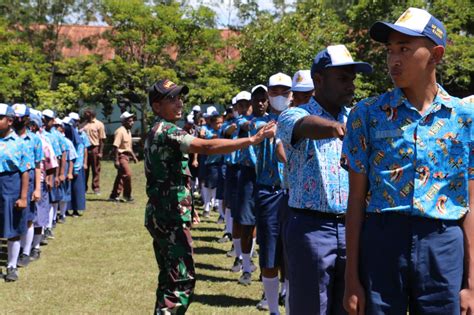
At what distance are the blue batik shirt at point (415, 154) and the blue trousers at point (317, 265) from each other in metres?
1.02

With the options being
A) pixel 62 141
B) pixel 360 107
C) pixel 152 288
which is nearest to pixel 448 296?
pixel 360 107

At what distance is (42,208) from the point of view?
35.7 feet

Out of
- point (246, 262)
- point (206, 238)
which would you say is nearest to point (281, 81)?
point (246, 262)

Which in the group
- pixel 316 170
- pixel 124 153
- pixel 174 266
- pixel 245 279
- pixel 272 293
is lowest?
pixel 245 279

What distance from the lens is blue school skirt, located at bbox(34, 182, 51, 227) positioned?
10578mm

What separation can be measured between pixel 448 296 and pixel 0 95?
1179 inches

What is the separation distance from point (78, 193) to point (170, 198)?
32.1 ft

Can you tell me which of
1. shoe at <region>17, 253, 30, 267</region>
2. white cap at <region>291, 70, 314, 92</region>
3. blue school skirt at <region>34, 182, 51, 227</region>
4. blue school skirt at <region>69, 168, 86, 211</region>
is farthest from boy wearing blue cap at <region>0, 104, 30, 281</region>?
blue school skirt at <region>69, 168, 86, 211</region>

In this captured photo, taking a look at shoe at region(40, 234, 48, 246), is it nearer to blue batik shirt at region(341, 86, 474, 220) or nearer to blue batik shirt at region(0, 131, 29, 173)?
blue batik shirt at region(0, 131, 29, 173)

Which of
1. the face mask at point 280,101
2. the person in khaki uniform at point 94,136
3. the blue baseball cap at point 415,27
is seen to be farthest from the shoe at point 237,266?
the person in khaki uniform at point 94,136

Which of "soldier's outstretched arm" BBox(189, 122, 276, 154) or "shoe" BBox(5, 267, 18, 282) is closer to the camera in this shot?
"soldier's outstretched arm" BBox(189, 122, 276, 154)

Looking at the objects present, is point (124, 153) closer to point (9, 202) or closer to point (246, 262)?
point (9, 202)

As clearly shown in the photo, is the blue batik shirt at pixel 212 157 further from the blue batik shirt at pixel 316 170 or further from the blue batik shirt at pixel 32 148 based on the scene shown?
the blue batik shirt at pixel 316 170

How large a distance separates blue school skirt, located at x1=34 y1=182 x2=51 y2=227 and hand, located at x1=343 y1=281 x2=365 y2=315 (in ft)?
26.1
